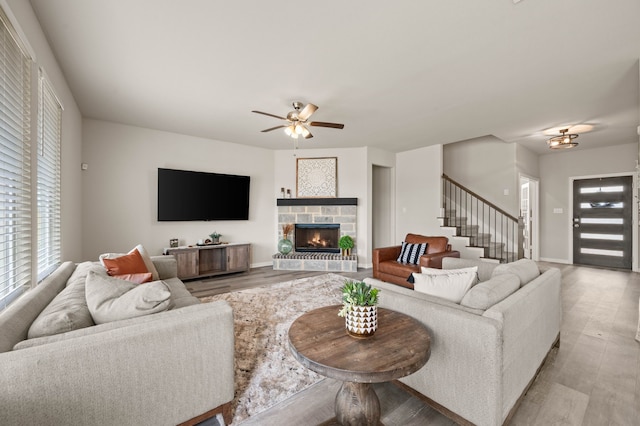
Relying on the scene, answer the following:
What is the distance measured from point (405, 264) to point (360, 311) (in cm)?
295

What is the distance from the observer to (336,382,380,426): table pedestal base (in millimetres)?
1370

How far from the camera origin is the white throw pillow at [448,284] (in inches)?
→ 70.2

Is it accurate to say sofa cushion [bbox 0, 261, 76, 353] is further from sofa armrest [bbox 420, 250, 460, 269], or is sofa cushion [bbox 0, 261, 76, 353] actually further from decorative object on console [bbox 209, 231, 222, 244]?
sofa armrest [bbox 420, 250, 460, 269]

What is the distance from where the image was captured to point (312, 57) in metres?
2.48

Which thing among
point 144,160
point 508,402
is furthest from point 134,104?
point 508,402

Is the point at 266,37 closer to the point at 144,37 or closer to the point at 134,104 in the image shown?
the point at 144,37

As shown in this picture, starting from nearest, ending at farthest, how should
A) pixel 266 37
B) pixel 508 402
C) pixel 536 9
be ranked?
pixel 508 402
pixel 536 9
pixel 266 37

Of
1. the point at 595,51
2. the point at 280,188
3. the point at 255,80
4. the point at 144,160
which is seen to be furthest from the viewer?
the point at 280,188

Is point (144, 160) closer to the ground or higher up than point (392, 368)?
higher up

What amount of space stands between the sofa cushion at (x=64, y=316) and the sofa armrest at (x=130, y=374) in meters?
0.19

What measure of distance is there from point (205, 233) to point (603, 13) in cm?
560

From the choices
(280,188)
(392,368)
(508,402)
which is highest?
(280,188)

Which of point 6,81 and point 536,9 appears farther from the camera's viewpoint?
point 536,9

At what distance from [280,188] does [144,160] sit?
8.33 ft
